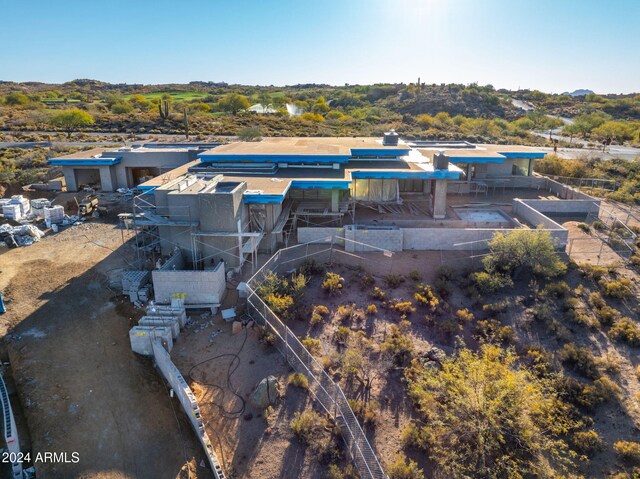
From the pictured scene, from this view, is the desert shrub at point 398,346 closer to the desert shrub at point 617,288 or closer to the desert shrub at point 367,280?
the desert shrub at point 367,280

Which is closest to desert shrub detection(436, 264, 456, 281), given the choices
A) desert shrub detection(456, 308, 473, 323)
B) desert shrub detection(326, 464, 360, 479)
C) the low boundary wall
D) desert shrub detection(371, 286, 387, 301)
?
desert shrub detection(456, 308, 473, 323)

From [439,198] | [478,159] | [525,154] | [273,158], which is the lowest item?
[439,198]

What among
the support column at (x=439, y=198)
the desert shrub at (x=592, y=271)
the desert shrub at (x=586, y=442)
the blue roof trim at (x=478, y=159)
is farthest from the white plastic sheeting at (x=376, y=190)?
the desert shrub at (x=586, y=442)

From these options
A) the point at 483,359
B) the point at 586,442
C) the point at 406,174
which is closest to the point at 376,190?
the point at 406,174

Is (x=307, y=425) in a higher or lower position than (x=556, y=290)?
lower

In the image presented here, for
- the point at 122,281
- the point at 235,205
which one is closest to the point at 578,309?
the point at 235,205

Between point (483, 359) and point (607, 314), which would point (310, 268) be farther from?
point (607, 314)
